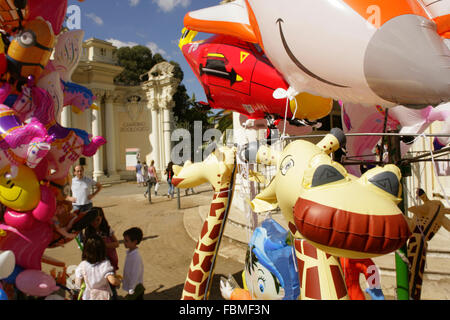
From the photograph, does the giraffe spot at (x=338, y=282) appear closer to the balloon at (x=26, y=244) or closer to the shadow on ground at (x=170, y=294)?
the shadow on ground at (x=170, y=294)

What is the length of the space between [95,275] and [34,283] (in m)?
0.82

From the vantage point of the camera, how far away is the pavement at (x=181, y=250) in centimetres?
385

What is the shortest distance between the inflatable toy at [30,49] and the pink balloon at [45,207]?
135 centimetres

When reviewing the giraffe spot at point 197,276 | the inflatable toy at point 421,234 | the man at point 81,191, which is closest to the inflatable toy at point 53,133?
the man at point 81,191

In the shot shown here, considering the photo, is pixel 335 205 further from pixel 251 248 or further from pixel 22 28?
pixel 22 28

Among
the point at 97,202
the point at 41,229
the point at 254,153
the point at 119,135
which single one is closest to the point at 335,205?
the point at 254,153

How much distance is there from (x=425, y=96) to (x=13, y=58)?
3.83 m

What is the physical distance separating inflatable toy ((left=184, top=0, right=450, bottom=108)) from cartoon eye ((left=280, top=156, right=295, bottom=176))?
18.5 inches

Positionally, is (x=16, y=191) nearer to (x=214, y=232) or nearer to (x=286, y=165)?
(x=214, y=232)

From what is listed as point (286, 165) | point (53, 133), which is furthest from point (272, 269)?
point (53, 133)

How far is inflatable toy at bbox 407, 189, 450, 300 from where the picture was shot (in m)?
2.55

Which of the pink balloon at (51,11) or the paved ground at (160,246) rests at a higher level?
the pink balloon at (51,11)

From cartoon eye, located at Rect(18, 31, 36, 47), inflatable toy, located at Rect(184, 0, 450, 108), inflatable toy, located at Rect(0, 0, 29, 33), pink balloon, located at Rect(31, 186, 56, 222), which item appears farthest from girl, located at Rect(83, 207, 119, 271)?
inflatable toy, located at Rect(184, 0, 450, 108)
